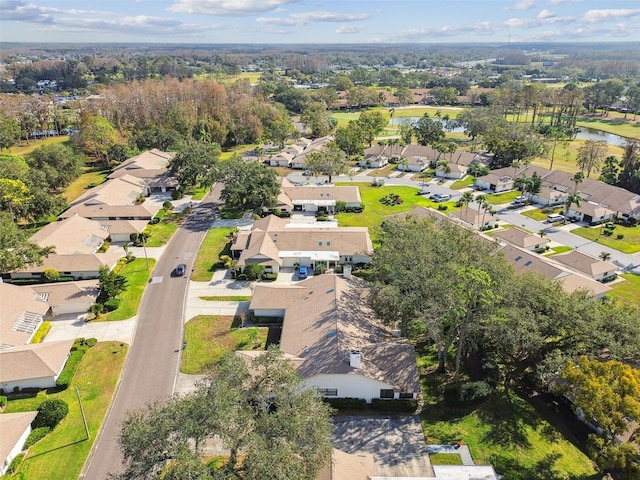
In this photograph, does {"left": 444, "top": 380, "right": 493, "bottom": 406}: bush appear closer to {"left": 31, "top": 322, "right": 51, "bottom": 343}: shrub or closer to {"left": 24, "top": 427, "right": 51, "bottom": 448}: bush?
{"left": 24, "top": 427, "right": 51, "bottom": 448}: bush

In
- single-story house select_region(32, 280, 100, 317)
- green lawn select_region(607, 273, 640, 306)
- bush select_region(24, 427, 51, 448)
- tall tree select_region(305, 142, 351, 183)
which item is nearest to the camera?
bush select_region(24, 427, 51, 448)

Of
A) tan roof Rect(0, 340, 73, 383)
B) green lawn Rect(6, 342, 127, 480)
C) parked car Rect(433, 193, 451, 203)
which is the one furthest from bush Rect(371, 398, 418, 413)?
parked car Rect(433, 193, 451, 203)

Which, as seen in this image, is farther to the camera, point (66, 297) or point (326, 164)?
point (326, 164)

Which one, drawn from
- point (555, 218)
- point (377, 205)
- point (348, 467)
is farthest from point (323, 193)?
point (348, 467)

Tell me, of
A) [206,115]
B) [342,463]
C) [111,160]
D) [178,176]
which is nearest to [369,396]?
[342,463]

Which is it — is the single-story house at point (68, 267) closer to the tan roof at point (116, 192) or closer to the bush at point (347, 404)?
the tan roof at point (116, 192)

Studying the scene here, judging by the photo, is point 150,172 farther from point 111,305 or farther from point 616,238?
point 616,238
